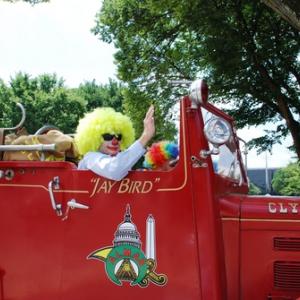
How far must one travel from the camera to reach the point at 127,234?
11.3 feet

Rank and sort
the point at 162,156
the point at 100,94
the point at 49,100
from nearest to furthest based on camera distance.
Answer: the point at 162,156 → the point at 49,100 → the point at 100,94

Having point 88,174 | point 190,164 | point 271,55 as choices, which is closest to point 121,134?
point 88,174

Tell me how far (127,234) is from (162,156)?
0.85 meters

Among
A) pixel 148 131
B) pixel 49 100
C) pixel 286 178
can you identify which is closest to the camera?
pixel 148 131

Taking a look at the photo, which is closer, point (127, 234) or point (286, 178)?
point (127, 234)

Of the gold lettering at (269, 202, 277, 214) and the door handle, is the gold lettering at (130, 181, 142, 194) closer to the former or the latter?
the door handle

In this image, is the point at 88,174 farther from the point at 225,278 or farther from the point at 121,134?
the point at 225,278

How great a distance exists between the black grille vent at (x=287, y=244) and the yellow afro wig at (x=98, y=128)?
1.18 m

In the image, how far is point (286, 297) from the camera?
11.2ft

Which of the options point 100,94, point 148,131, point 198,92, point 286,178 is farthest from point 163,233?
point 286,178

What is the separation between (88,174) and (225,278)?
1010mm

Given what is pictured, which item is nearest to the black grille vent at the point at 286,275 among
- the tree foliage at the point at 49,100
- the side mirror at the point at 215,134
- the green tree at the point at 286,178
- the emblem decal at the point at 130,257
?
the emblem decal at the point at 130,257

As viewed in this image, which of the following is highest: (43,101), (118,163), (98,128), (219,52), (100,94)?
(100,94)

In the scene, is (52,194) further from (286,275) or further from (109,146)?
(286,275)
